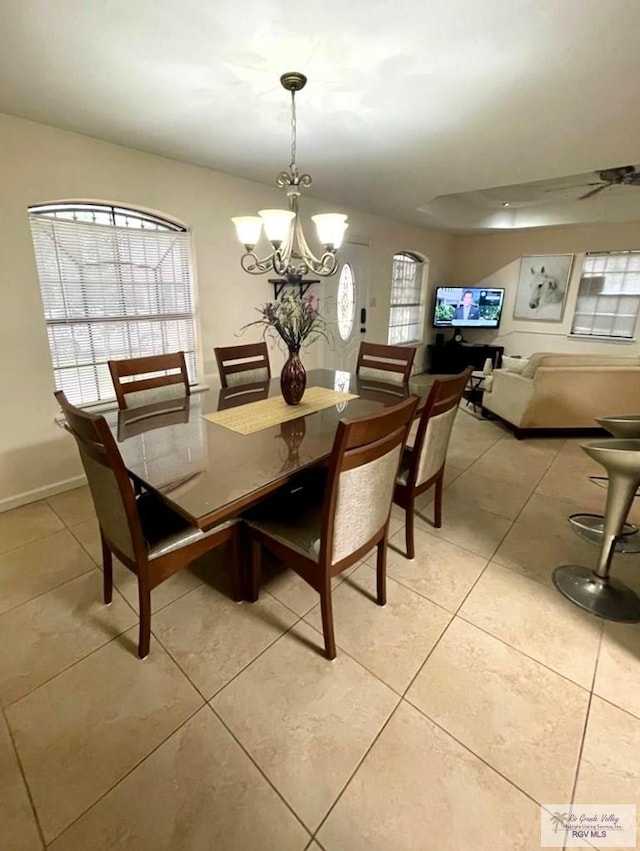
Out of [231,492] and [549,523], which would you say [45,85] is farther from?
[549,523]

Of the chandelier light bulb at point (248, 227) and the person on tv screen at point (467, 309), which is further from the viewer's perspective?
the person on tv screen at point (467, 309)

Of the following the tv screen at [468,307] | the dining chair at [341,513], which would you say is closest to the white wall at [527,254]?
the tv screen at [468,307]

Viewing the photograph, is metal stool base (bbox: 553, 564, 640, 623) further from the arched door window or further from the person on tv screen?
the person on tv screen

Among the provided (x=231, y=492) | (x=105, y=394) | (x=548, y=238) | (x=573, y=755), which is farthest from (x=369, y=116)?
(x=548, y=238)

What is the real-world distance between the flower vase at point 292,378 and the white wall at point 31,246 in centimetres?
167

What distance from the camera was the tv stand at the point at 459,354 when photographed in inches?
272

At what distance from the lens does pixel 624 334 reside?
236 inches

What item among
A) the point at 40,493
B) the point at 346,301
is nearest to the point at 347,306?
the point at 346,301

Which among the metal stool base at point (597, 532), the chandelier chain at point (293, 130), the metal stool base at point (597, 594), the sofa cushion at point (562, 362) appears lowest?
the metal stool base at point (597, 594)

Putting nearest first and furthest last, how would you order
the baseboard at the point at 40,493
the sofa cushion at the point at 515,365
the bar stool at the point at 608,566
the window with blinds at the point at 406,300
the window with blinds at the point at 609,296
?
the bar stool at the point at 608,566 < the baseboard at the point at 40,493 < the sofa cushion at the point at 515,365 < the window with blinds at the point at 609,296 < the window with blinds at the point at 406,300

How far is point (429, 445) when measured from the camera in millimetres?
1999

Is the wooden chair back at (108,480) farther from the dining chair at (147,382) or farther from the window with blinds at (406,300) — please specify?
the window with blinds at (406,300)

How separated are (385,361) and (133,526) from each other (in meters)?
2.22

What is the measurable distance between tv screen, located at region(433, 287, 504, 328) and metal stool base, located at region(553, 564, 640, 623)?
570 centimetres
